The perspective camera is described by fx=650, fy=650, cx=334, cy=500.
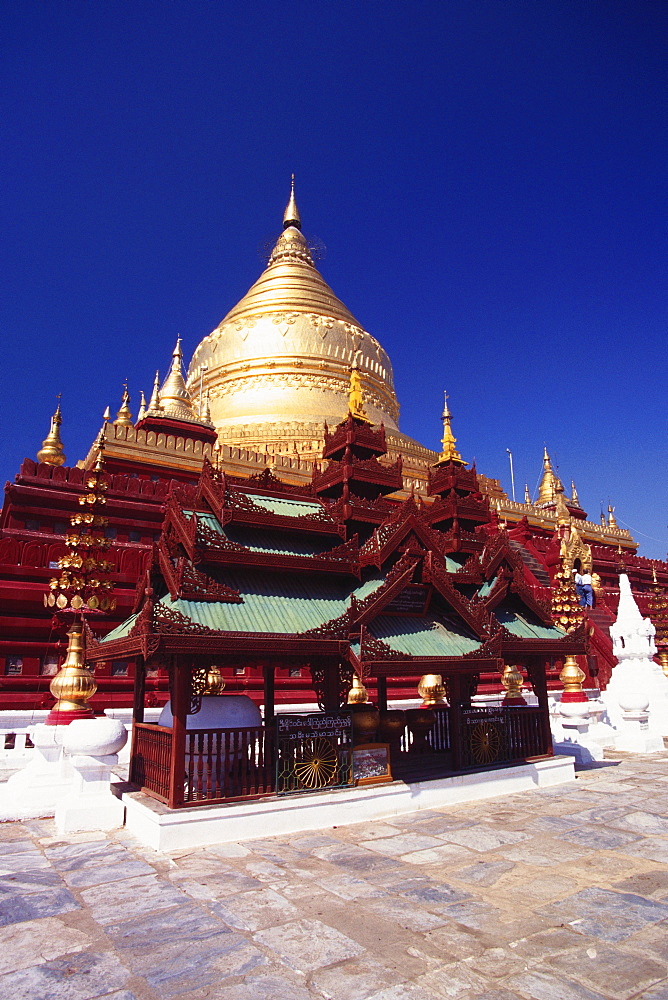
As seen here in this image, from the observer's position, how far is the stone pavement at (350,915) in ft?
15.8

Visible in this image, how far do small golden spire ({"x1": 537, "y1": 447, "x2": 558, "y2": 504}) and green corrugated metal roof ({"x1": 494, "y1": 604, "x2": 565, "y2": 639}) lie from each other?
3518 cm

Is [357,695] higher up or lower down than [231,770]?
higher up

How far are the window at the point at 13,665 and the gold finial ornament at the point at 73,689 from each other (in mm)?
6466

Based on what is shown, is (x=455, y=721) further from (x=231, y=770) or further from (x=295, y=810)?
(x=231, y=770)

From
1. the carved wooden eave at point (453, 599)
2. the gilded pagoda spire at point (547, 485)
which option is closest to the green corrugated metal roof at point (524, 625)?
the carved wooden eave at point (453, 599)

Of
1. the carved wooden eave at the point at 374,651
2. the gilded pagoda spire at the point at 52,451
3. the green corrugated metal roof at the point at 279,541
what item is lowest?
the carved wooden eave at the point at 374,651

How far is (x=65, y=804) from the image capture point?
9.70 metres

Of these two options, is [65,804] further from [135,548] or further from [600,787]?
[135,548]

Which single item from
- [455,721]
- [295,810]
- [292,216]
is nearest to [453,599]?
[455,721]

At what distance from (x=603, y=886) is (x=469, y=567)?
768 centimetres

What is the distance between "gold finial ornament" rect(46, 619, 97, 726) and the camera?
1148 cm

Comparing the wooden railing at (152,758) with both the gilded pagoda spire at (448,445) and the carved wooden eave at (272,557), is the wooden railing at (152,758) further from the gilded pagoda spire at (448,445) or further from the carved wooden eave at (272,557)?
the gilded pagoda spire at (448,445)

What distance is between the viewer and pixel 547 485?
49.4 m

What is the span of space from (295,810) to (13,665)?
11144 millimetres
